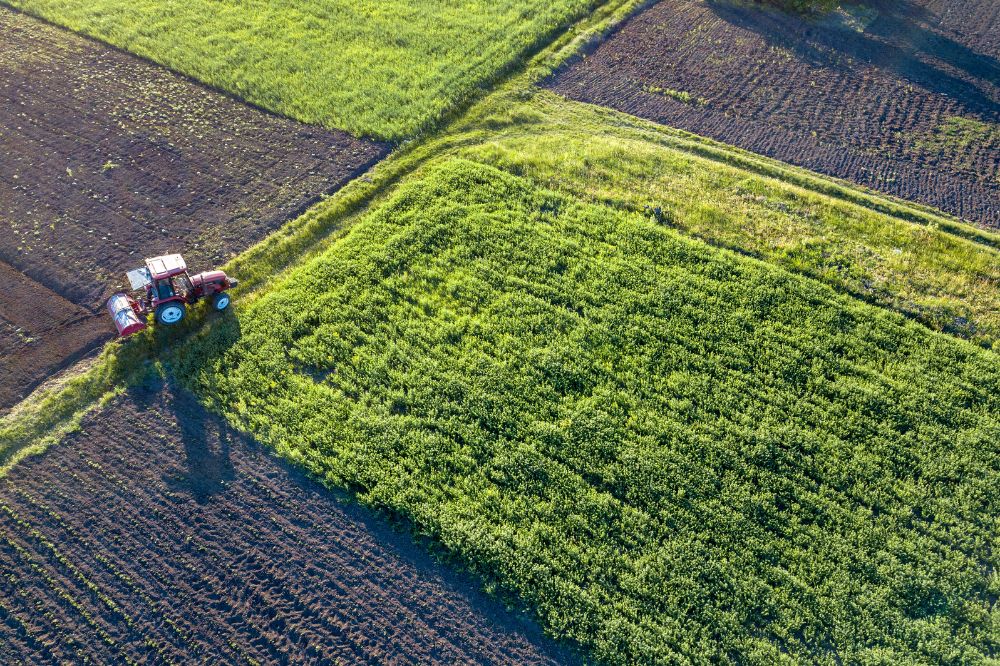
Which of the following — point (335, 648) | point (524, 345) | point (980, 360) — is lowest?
point (335, 648)

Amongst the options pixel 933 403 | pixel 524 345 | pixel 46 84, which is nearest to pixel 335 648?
pixel 524 345

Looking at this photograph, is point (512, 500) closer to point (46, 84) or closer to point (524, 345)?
point (524, 345)

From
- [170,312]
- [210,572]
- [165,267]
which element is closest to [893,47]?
[165,267]

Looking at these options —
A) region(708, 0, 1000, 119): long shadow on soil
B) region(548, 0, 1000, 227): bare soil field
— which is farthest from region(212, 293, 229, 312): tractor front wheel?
region(708, 0, 1000, 119): long shadow on soil

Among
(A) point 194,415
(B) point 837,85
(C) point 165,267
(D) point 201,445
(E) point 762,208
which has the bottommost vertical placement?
(D) point 201,445

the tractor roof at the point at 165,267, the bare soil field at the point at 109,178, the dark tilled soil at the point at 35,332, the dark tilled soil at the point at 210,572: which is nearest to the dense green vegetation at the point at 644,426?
the dark tilled soil at the point at 210,572

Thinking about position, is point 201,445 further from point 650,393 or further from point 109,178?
point 109,178
